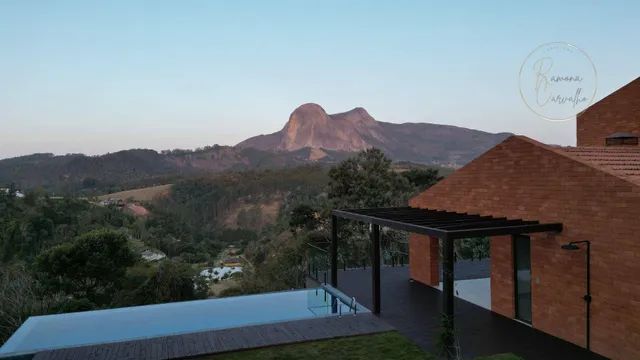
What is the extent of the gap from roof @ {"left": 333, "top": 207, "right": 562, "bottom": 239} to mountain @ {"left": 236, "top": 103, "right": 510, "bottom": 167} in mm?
63703

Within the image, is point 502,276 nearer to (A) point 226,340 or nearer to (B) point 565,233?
(B) point 565,233

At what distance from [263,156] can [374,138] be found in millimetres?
22345

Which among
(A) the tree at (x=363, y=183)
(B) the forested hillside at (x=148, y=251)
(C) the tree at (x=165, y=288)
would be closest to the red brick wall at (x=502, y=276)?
(B) the forested hillside at (x=148, y=251)

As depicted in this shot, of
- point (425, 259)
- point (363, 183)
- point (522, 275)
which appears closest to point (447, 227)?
point (522, 275)

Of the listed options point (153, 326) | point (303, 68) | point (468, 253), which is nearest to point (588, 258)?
point (153, 326)

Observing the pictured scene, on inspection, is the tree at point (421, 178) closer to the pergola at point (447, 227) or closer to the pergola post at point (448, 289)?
the pergola at point (447, 227)

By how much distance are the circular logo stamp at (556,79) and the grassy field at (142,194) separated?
5755cm

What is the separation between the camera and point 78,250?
64.3 feet

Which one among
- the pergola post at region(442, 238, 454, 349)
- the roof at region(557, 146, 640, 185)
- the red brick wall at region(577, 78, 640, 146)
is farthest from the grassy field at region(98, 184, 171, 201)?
Result: the roof at region(557, 146, 640, 185)

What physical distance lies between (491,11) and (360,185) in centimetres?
1016

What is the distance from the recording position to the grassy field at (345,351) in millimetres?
8312

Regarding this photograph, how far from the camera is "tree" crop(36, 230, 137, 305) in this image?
62.8ft

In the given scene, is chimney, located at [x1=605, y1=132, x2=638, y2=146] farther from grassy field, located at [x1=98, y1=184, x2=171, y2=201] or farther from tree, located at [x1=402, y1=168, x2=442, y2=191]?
grassy field, located at [x1=98, y1=184, x2=171, y2=201]

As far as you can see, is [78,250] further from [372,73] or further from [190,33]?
[372,73]
